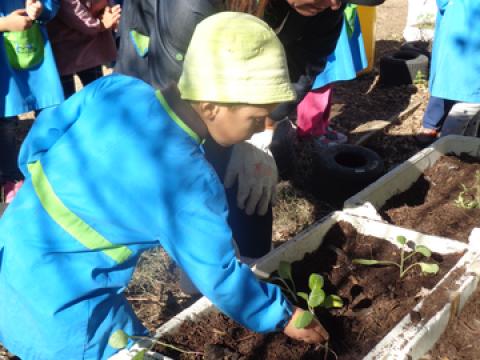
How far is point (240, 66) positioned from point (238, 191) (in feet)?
3.16

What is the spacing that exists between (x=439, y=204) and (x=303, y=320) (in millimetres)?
1512

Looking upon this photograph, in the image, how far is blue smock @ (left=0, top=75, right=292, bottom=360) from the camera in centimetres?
138

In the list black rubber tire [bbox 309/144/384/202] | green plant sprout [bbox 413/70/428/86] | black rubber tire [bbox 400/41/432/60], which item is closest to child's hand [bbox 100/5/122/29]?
black rubber tire [bbox 309/144/384/202]

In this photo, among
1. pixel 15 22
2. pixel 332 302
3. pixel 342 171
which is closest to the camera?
pixel 332 302

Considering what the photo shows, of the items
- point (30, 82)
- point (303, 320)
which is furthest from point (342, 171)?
point (303, 320)

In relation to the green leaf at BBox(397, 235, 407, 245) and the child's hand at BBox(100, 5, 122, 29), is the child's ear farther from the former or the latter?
the child's hand at BBox(100, 5, 122, 29)

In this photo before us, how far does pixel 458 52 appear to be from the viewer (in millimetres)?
3613

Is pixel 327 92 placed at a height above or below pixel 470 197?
below

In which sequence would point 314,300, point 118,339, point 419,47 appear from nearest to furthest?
point 118,339 → point 314,300 → point 419,47

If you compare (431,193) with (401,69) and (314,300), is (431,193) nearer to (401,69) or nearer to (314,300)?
(314,300)

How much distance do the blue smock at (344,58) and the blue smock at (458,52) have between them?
0.78 m

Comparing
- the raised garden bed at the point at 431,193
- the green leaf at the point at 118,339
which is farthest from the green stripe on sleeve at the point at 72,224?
the raised garden bed at the point at 431,193

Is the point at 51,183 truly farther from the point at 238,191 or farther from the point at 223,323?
the point at 238,191

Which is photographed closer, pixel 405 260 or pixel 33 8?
pixel 405 260
